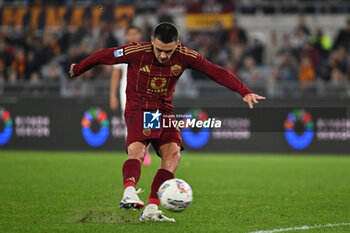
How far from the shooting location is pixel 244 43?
19.5 meters

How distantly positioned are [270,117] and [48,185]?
8254 mm

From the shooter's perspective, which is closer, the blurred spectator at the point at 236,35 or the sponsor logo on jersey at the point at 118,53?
the sponsor logo on jersey at the point at 118,53

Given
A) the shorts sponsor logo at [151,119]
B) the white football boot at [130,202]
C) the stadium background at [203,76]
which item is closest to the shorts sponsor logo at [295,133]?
the stadium background at [203,76]

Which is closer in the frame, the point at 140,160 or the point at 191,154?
the point at 140,160

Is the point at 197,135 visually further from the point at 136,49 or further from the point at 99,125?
the point at 136,49

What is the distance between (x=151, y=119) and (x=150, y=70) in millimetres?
491

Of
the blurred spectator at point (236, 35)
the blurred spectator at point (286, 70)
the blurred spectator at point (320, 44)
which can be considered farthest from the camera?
A: the blurred spectator at point (236, 35)

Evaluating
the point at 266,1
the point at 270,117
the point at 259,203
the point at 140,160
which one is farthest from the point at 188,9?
the point at 140,160

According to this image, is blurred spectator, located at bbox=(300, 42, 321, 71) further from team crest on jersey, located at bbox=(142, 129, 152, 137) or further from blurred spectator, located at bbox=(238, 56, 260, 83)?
team crest on jersey, located at bbox=(142, 129, 152, 137)

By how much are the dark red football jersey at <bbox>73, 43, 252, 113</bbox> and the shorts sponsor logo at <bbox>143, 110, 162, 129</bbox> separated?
0.17 feet

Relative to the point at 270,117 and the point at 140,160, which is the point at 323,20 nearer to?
the point at 270,117

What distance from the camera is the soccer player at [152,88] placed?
6.85 m

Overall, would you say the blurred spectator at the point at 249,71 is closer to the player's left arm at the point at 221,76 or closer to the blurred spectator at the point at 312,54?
the blurred spectator at the point at 312,54

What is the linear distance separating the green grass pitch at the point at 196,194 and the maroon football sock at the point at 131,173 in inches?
16.3
